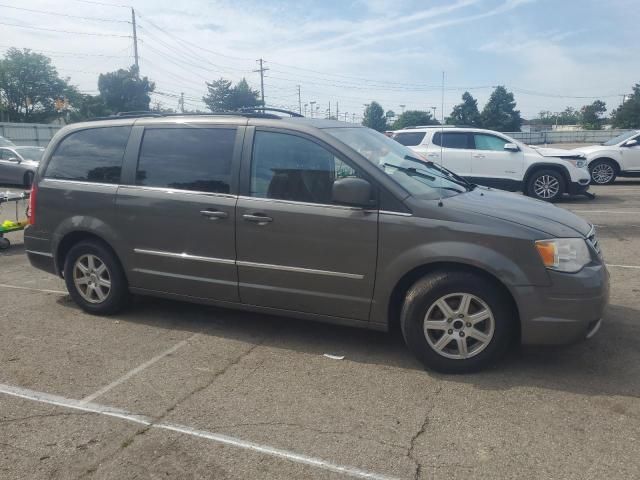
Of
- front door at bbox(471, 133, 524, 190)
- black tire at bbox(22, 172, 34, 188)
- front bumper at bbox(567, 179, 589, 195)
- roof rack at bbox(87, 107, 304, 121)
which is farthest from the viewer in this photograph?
black tire at bbox(22, 172, 34, 188)

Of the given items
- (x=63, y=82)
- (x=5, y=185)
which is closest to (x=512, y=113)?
(x=5, y=185)

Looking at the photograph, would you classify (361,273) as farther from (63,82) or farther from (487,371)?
(63,82)

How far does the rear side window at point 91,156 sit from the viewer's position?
525 centimetres

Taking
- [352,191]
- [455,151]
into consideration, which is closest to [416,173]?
[352,191]

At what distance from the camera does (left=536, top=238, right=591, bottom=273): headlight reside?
381 centimetres

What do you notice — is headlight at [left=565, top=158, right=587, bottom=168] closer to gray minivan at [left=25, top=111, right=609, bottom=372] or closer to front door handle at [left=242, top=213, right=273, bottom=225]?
gray minivan at [left=25, top=111, right=609, bottom=372]

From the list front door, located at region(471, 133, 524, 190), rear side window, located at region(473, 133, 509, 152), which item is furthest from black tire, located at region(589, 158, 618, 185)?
rear side window, located at region(473, 133, 509, 152)

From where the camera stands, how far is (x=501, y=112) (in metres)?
55.6

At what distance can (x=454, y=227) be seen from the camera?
3.96 meters

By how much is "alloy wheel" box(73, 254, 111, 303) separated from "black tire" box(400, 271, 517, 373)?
2.88 metres

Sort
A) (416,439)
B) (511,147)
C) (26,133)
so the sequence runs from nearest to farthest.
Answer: (416,439) → (511,147) → (26,133)

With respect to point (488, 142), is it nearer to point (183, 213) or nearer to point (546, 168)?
point (546, 168)

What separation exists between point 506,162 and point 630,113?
52101mm

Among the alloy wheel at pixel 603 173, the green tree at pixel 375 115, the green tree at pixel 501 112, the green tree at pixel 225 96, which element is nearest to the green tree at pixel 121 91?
the green tree at pixel 225 96
